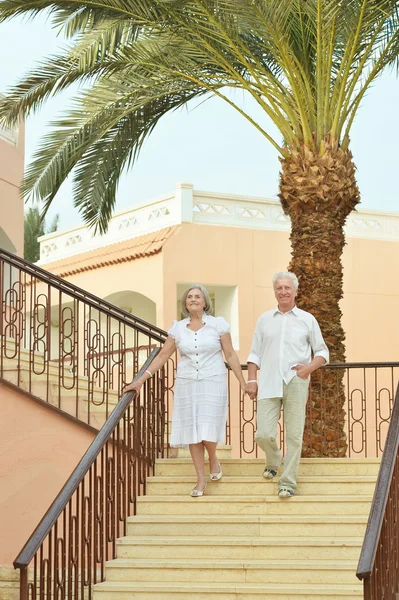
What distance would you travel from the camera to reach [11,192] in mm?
18562

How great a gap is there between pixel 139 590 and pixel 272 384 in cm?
200

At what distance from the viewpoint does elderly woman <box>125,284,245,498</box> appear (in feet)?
28.7

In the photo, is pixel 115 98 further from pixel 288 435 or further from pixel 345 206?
pixel 288 435

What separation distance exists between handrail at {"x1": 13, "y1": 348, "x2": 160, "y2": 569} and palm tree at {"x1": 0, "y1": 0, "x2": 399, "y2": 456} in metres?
3.29

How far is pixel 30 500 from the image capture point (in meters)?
10.1

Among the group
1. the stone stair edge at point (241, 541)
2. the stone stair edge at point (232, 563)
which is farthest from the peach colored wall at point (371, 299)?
the stone stair edge at point (232, 563)

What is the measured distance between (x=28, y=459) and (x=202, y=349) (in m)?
2.37

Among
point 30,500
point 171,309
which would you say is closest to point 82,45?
point 30,500

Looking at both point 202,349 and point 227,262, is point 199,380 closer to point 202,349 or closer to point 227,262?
point 202,349

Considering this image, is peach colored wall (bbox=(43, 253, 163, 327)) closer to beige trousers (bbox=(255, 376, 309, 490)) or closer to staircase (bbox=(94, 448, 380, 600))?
staircase (bbox=(94, 448, 380, 600))

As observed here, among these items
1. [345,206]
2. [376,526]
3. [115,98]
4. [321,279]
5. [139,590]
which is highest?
[115,98]

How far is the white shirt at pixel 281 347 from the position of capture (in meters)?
8.63

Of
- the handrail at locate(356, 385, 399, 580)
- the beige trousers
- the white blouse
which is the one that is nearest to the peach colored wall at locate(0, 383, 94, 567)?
the white blouse

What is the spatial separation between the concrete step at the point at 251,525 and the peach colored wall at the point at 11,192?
10447mm
